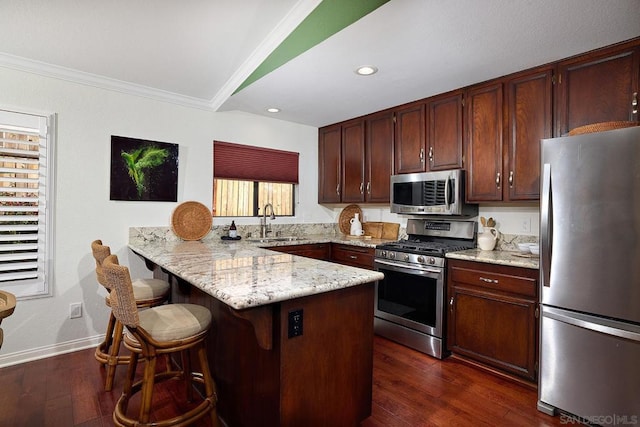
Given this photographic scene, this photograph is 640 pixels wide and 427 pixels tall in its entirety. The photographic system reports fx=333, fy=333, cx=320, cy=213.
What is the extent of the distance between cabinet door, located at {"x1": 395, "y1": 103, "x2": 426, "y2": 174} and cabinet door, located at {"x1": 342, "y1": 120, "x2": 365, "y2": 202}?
20.6 inches

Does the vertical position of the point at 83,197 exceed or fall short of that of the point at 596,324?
it exceeds it

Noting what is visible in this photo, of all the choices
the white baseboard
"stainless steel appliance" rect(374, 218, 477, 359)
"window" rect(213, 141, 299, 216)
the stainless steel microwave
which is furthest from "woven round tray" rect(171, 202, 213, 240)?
the stainless steel microwave

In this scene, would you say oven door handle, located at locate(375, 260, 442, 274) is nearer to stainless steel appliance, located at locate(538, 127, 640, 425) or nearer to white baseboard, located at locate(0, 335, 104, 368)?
stainless steel appliance, located at locate(538, 127, 640, 425)

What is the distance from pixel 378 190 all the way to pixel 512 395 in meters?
2.24

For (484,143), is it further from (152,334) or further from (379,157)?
(152,334)

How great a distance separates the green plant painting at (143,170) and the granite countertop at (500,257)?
2.76 metres

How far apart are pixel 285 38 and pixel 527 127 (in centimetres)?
195

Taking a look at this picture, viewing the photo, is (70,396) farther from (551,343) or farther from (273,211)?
(551,343)

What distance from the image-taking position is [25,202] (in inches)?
104

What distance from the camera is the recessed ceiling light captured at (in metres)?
2.56

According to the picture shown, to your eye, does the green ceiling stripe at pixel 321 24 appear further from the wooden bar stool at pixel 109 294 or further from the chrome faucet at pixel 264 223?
Answer: the chrome faucet at pixel 264 223

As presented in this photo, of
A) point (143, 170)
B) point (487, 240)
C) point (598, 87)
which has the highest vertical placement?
point (598, 87)

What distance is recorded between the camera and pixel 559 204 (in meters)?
1.99

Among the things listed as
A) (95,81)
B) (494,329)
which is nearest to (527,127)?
(494,329)
